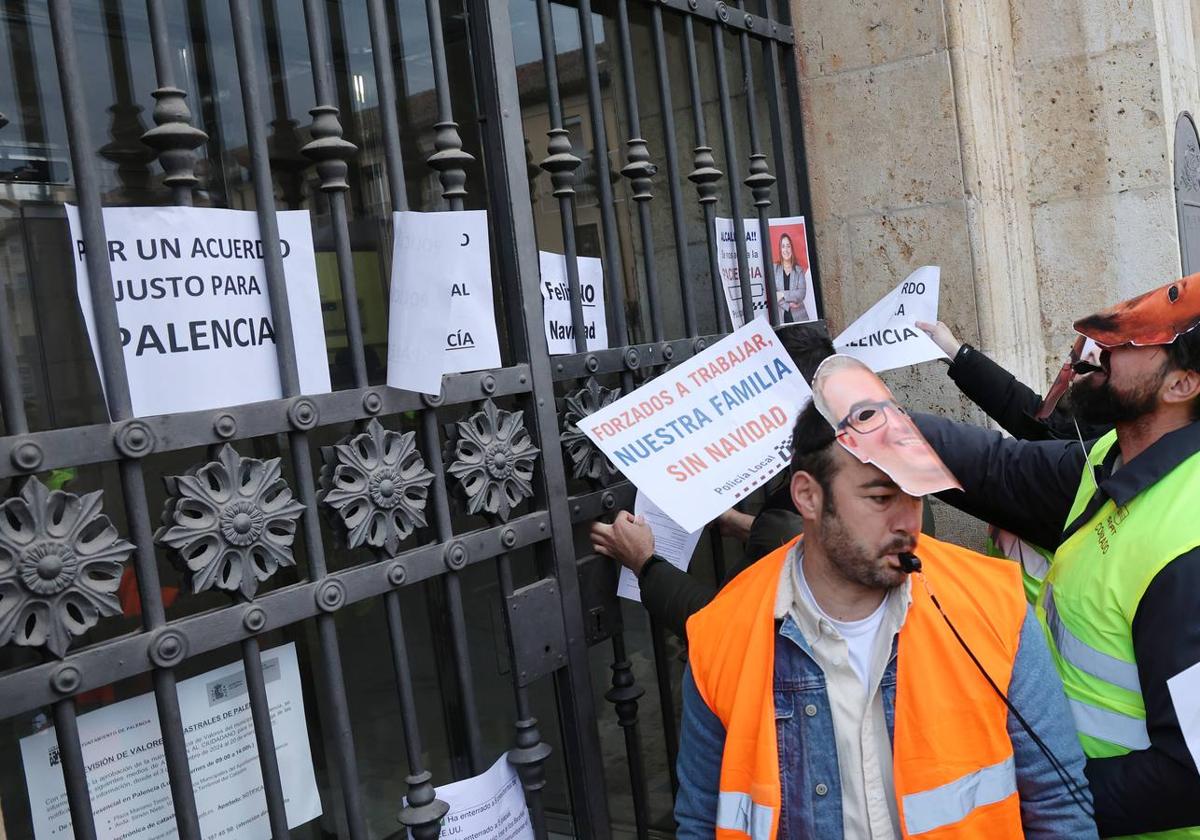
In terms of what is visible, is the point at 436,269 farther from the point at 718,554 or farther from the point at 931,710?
the point at 718,554

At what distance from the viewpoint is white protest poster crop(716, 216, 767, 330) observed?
11.4 feet

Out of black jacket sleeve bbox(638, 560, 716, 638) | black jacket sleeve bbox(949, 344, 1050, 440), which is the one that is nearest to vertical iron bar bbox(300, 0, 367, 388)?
black jacket sleeve bbox(638, 560, 716, 638)

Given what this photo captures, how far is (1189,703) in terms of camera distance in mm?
2012

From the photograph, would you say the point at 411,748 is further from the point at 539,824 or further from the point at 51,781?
the point at 51,781

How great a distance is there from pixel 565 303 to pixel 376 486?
0.88 m

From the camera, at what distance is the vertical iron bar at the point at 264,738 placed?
2.04 metres

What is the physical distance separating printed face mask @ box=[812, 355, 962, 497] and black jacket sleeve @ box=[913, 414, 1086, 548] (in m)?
0.99

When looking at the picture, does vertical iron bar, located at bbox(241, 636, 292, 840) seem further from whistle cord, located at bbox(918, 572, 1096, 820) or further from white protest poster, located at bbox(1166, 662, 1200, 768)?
white protest poster, located at bbox(1166, 662, 1200, 768)

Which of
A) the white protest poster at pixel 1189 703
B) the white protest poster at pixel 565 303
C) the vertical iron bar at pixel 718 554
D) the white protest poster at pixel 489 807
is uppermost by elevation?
the white protest poster at pixel 565 303

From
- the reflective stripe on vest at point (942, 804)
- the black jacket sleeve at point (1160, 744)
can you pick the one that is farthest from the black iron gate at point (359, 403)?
the black jacket sleeve at point (1160, 744)

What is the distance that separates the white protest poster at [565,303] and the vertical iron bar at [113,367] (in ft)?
3.68

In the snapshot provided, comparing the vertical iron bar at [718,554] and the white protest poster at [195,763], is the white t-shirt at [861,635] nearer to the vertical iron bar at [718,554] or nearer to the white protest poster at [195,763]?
the white protest poster at [195,763]

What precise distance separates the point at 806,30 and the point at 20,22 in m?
2.59

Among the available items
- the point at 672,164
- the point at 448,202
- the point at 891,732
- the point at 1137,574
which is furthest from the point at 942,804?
the point at 672,164
